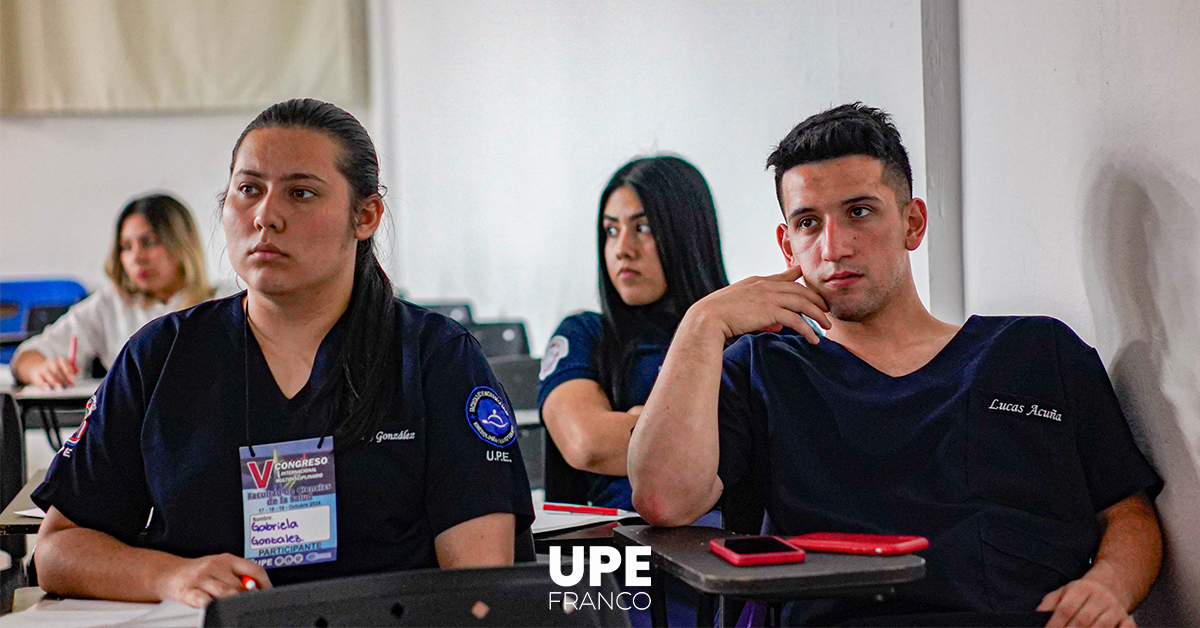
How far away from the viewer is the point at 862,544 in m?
1.25

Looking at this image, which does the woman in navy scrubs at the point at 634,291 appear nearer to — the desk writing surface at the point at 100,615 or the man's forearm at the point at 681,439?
the man's forearm at the point at 681,439

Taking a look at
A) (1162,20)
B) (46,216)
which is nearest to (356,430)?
(1162,20)

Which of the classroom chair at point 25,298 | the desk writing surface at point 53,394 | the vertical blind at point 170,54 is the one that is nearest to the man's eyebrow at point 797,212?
the desk writing surface at point 53,394

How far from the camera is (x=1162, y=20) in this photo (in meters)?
1.49

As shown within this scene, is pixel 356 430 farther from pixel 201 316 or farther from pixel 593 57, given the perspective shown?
pixel 593 57

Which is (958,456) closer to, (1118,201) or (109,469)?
(1118,201)

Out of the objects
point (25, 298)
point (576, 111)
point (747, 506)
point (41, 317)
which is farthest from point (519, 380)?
point (25, 298)

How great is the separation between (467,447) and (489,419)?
0.06 meters

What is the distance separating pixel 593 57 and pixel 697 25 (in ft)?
3.73

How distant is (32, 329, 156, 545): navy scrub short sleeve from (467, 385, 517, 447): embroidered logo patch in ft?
1.59

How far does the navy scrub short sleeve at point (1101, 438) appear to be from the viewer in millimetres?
1556

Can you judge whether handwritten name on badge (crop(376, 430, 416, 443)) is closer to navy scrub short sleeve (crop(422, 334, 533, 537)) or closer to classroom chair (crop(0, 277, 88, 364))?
navy scrub short sleeve (crop(422, 334, 533, 537))

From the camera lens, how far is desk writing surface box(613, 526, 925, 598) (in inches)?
44.4

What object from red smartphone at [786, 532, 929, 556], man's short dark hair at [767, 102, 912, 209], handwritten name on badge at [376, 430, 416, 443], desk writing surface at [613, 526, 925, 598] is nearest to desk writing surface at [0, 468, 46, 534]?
handwritten name on badge at [376, 430, 416, 443]
